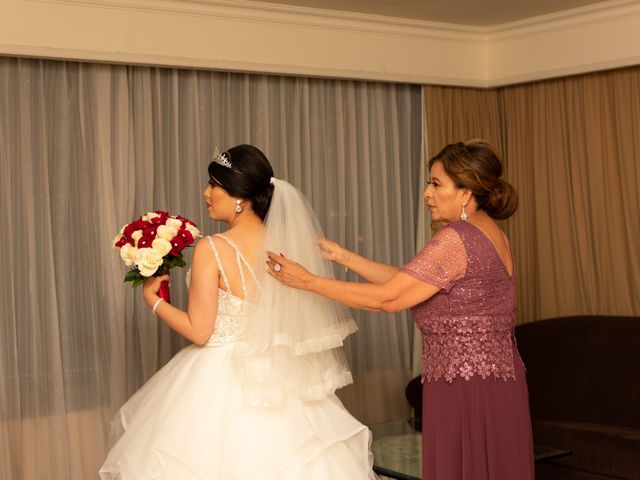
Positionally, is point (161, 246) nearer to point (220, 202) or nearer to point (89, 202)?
point (220, 202)

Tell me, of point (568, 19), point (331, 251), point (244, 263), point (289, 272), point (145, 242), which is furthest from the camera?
point (568, 19)

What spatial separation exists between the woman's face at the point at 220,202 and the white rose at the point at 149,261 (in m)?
0.27

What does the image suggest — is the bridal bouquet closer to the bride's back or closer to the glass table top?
the bride's back

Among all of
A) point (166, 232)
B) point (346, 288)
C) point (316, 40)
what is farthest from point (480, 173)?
point (316, 40)

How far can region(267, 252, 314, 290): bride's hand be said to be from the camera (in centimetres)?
366

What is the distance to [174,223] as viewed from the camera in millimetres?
3955

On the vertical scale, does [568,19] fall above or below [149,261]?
above

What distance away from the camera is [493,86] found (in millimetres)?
6816

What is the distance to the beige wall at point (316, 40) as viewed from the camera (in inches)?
204

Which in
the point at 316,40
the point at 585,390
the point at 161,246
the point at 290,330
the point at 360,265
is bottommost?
the point at 585,390

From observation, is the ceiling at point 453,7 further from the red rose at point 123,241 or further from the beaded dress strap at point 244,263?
the beaded dress strap at point 244,263

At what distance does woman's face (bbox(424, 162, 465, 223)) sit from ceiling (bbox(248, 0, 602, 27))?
2.44 m

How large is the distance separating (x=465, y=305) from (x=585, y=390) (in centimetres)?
248

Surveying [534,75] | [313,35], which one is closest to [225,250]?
[313,35]
